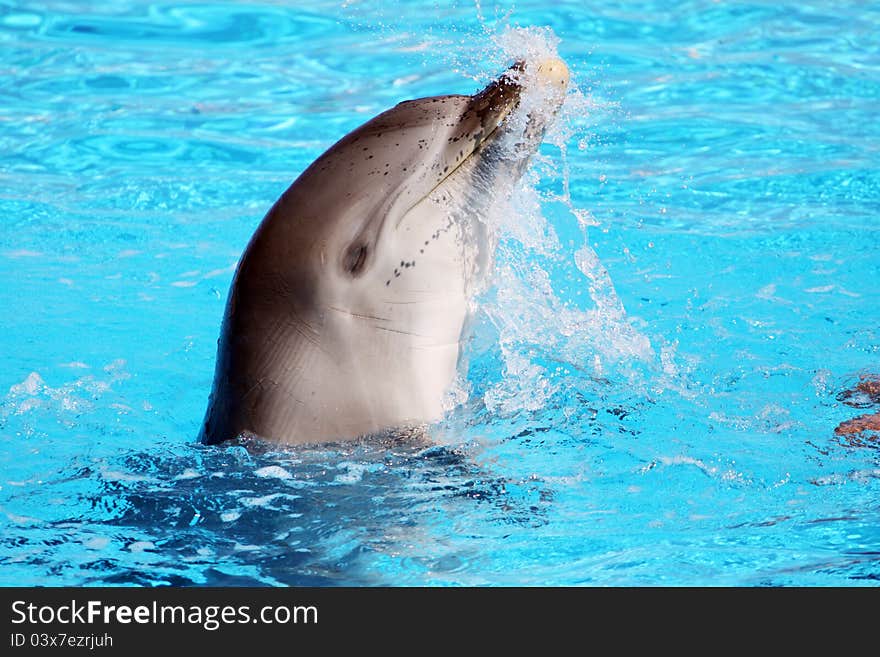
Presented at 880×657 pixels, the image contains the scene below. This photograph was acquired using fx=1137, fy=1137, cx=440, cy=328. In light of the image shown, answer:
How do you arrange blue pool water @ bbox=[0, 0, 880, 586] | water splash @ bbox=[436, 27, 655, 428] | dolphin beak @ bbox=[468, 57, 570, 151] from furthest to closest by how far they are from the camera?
water splash @ bbox=[436, 27, 655, 428]
dolphin beak @ bbox=[468, 57, 570, 151]
blue pool water @ bbox=[0, 0, 880, 586]

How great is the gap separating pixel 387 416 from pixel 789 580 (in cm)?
149

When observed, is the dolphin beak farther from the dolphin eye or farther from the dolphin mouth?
the dolphin eye

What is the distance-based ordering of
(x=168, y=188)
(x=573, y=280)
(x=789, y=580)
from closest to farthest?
(x=789, y=580) < (x=573, y=280) < (x=168, y=188)

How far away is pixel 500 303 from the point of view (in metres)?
4.69

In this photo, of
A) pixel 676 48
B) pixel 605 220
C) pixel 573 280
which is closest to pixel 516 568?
pixel 573 280

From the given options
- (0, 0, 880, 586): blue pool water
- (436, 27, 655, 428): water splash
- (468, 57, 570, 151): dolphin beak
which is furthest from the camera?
(436, 27, 655, 428): water splash

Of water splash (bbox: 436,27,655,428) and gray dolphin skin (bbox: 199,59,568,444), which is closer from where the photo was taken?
gray dolphin skin (bbox: 199,59,568,444)

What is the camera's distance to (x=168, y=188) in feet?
32.4

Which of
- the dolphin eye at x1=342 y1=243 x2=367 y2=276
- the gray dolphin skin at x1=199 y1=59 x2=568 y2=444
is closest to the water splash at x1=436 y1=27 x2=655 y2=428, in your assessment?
the gray dolphin skin at x1=199 y1=59 x2=568 y2=444

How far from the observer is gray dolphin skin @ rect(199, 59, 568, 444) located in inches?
157

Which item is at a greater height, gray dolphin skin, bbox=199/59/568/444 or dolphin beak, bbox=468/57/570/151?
dolphin beak, bbox=468/57/570/151

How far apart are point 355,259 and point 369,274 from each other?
0.07 metres

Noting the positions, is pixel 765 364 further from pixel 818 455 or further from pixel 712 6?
pixel 712 6
